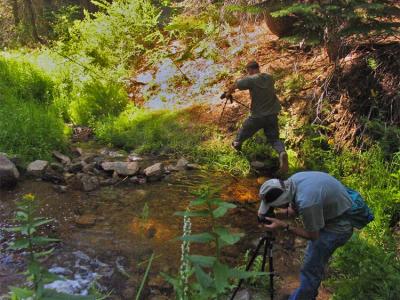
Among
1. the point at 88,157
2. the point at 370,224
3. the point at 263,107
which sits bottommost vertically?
the point at 370,224

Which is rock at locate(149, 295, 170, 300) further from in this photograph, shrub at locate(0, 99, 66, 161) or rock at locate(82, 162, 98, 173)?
shrub at locate(0, 99, 66, 161)

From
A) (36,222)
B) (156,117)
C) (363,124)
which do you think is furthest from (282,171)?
(36,222)

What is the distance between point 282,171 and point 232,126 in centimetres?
202

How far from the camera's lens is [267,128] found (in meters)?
7.86

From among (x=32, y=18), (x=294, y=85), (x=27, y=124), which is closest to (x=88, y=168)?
(x=27, y=124)

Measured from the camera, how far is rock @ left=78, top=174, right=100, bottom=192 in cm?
740

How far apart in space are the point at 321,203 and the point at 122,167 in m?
5.12

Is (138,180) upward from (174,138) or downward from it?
downward

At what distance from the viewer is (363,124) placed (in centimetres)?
734

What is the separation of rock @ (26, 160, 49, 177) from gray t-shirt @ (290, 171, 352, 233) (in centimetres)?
533

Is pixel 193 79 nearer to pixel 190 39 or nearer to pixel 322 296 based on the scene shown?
pixel 190 39

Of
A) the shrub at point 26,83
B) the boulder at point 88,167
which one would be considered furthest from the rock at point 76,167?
Result: the shrub at point 26,83

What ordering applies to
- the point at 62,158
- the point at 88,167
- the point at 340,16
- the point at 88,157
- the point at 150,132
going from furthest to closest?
the point at 150,132 < the point at 88,157 < the point at 62,158 < the point at 88,167 < the point at 340,16

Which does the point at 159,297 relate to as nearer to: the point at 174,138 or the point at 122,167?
the point at 122,167
